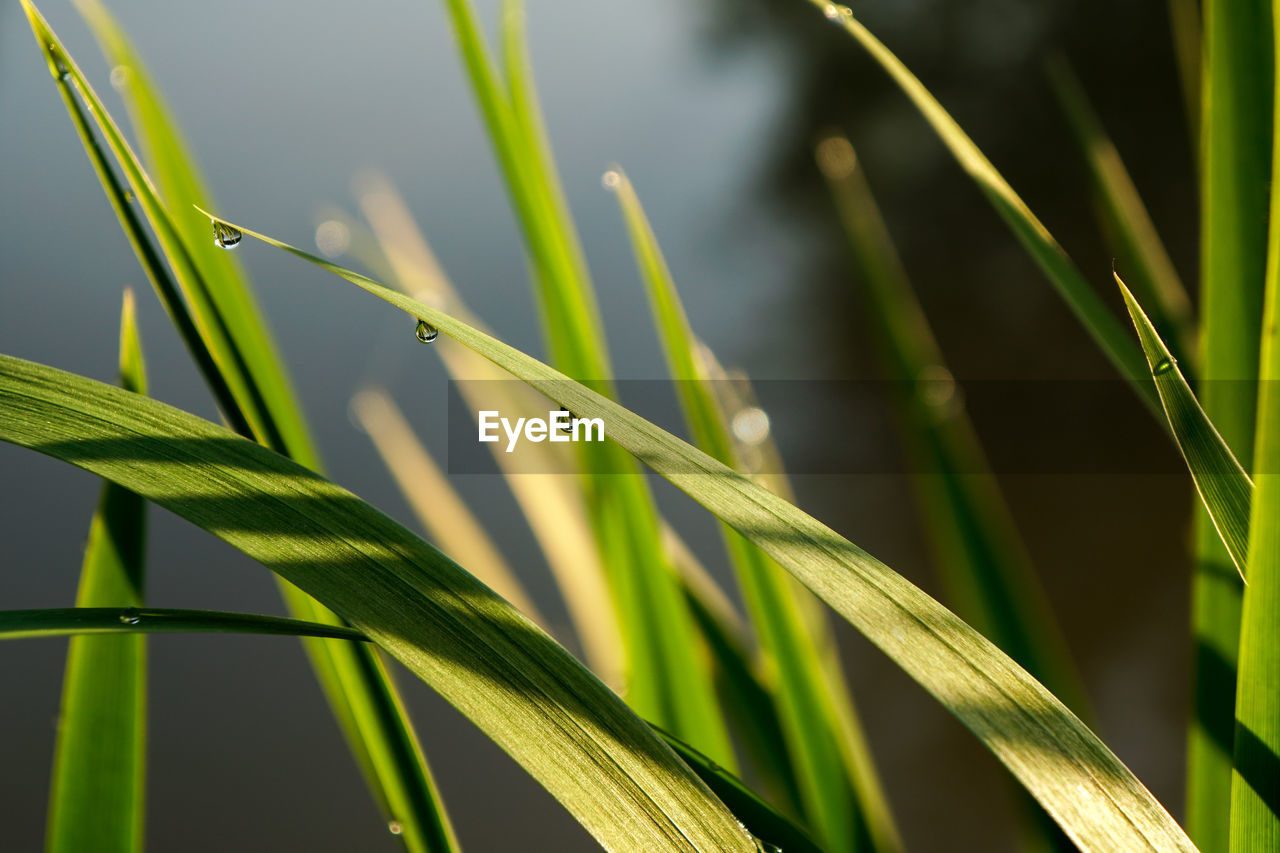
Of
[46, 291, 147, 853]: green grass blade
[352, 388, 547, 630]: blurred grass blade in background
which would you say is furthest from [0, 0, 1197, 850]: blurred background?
[46, 291, 147, 853]: green grass blade

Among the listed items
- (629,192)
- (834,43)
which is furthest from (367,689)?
(834,43)

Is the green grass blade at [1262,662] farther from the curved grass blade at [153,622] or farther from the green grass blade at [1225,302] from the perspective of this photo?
the curved grass blade at [153,622]

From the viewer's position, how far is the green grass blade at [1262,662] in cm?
19

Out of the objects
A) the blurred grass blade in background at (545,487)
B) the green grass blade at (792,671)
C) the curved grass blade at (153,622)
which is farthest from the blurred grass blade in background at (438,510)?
the curved grass blade at (153,622)

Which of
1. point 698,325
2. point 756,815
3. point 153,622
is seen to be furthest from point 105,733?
point 698,325

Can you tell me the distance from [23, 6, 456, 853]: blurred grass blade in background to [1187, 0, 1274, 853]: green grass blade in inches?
11.9

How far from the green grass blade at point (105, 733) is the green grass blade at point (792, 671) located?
0.26 meters

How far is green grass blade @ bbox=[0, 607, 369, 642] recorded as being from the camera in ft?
0.57

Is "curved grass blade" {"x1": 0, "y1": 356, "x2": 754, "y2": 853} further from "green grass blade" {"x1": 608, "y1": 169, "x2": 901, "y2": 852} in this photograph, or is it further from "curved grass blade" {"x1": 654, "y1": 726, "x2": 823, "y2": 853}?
"green grass blade" {"x1": 608, "y1": 169, "x2": 901, "y2": 852}

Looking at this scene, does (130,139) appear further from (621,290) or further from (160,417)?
(160,417)

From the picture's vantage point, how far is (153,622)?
0.19 metres

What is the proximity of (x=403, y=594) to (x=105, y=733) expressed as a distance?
17 centimetres

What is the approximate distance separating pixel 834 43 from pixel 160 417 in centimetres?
147

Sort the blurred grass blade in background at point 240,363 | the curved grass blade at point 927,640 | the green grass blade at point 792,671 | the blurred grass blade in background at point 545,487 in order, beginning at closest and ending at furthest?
the curved grass blade at point 927,640 → the blurred grass blade in background at point 240,363 → the green grass blade at point 792,671 → the blurred grass blade in background at point 545,487
